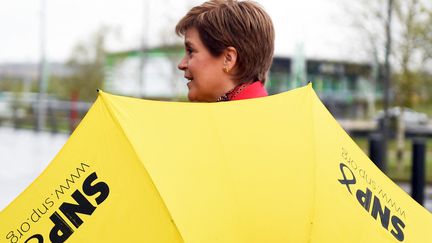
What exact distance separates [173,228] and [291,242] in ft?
0.89

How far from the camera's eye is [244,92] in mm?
2727

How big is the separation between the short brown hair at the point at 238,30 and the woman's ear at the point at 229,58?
0.03 feet

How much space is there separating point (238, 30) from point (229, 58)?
3.4 inches

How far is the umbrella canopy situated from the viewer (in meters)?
2.19

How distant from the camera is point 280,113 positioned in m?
2.36

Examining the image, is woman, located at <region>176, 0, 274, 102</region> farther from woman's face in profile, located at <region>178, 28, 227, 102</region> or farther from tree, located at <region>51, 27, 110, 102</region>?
tree, located at <region>51, 27, 110, 102</region>

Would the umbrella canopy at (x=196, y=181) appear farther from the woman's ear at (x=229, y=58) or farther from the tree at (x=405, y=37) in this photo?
the tree at (x=405, y=37)

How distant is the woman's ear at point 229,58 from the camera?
8.89ft

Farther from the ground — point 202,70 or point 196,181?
point 202,70

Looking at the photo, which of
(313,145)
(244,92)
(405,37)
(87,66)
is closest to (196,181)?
(313,145)

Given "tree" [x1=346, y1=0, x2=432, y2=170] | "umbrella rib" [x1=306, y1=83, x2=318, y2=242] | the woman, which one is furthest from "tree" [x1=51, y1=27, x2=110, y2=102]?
"umbrella rib" [x1=306, y1=83, x2=318, y2=242]

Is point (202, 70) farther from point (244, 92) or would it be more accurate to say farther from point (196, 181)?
point (196, 181)

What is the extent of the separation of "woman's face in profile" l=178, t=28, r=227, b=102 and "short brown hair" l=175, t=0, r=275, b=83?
2 cm

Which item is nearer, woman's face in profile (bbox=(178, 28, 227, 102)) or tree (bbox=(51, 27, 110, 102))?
woman's face in profile (bbox=(178, 28, 227, 102))
